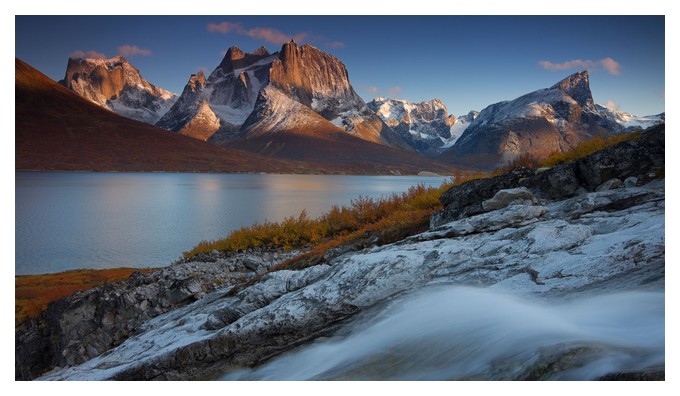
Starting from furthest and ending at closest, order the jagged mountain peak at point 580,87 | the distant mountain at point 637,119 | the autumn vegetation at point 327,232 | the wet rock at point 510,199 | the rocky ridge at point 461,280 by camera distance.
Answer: the jagged mountain peak at point 580,87 → the autumn vegetation at point 327,232 → the distant mountain at point 637,119 → the wet rock at point 510,199 → the rocky ridge at point 461,280

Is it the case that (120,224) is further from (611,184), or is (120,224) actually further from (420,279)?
(611,184)

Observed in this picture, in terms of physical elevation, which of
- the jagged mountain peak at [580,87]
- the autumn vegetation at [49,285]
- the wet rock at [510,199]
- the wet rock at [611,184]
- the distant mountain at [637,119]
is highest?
the jagged mountain peak at [580,87]

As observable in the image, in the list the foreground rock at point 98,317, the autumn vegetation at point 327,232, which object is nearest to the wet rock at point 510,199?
the autumn vegetation at point 327,232

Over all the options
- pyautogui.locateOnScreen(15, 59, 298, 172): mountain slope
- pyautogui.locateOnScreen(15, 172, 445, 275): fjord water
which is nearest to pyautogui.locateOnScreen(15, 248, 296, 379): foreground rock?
pyautogui.locateOnScreen(15, 172, 445, 275): fjord water

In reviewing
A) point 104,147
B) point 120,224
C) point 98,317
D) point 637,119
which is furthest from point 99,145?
point 637,119

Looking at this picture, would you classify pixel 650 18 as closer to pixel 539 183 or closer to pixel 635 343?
pixel 539 183

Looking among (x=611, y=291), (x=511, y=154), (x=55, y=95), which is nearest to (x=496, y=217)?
(x=611, y=291)

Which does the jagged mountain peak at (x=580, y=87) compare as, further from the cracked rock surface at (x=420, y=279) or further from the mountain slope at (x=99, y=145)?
the mountain slope at (x=99, y=145)
